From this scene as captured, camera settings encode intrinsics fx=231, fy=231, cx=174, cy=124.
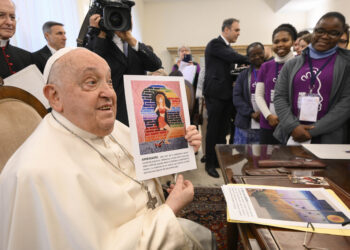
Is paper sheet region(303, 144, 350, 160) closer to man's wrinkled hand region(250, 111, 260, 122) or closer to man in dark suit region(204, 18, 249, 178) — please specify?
man's wrinkled hand region(250, 111, 260, 122)

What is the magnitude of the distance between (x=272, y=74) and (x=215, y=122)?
3.92 ft

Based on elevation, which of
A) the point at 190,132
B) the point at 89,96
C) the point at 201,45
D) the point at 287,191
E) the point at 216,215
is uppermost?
the point at 201,45

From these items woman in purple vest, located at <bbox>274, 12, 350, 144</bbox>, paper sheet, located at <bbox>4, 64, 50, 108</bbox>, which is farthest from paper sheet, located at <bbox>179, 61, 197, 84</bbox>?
paper sheet, located at <bbox>4, 64, 50, 108</bbox>

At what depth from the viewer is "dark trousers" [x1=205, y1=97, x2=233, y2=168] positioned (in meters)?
3.30

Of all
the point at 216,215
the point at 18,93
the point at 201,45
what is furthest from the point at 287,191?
the point at 201,45

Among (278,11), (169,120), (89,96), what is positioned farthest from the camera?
(278,11)

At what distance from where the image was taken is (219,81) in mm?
3168

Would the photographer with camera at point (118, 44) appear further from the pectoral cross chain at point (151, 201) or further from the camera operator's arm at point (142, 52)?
the pectoral cross chain at point (151, 201)

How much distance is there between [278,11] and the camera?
300 inches

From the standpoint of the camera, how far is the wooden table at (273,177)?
0.65m

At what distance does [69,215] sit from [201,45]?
8146 millimetres

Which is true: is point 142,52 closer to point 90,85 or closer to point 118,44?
point 118,44

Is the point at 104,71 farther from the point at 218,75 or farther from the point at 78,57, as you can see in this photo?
the point at 218,75

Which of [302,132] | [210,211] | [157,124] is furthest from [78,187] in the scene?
[210,211]
